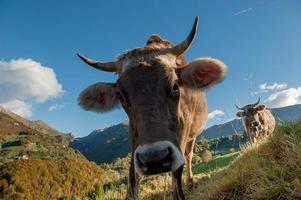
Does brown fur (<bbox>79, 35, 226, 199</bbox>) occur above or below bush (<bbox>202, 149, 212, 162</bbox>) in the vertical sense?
above

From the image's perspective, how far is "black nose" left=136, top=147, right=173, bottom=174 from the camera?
15.7ft

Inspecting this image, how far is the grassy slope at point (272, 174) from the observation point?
167 inches

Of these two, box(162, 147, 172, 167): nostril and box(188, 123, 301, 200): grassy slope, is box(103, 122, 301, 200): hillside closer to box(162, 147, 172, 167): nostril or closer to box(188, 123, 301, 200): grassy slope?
box(188, 123, 301, 200): grassy slope

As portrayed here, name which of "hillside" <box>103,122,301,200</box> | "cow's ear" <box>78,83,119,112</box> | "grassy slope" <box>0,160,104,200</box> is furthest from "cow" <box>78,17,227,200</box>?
"grassy slope" <box>0,160,104,200</box>

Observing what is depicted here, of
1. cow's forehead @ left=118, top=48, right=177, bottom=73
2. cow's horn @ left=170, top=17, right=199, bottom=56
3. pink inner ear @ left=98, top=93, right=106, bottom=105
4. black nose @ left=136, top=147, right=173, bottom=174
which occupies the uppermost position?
cow's horn @ left=170, top=17, right=199, bottom=56

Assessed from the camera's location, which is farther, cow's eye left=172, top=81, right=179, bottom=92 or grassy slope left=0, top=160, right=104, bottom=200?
grassy slope left=0, top=160, right=104, bottom=200

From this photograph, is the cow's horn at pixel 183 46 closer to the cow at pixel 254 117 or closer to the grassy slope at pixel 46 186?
the grassy slope at pixel 46 186

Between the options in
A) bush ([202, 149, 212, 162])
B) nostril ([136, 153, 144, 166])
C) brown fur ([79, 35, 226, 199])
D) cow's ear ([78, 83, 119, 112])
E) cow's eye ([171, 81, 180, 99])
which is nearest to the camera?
nostril ([136, 153, 144, 166])

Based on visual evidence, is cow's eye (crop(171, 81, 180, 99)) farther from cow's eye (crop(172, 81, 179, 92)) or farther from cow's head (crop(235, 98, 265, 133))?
cow's head (crop(235, 98, 265, 133))

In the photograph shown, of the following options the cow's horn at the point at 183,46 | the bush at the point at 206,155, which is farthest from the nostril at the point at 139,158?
the bush at the point at 206,155

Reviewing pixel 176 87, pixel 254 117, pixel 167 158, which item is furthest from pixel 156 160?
pixel 254 117

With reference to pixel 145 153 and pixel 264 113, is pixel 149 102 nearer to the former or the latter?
pixel 145 153

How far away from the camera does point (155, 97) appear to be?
587 centimetres

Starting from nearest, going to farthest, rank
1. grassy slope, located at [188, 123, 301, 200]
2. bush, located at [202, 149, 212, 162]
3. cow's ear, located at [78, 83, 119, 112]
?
1. grassy slope, located at [188, 123, 301, 200]
2. cow's ear, located at [78, 83, 119, 112]
3. bush, located at [202, 149, 212, 162]
